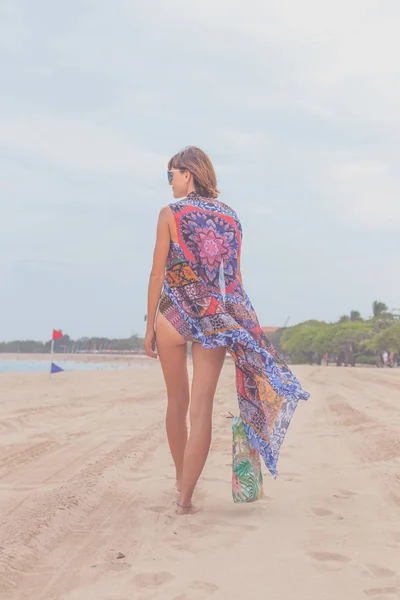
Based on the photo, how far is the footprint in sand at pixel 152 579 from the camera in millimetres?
2213

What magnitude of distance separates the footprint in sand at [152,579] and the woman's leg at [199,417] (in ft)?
3.13

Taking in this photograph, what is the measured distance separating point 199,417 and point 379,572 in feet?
4.15

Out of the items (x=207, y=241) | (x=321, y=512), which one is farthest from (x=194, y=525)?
(x=207, y=241)

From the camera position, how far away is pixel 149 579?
227cm

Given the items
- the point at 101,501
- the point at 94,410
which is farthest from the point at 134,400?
the point at 101,501

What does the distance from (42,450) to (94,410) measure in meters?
3.61

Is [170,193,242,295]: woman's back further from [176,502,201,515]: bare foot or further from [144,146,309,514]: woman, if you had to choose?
[176,502,201,515]: bare foot

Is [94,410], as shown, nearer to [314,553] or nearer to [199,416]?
[199,416]

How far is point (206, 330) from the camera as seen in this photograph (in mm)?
3285

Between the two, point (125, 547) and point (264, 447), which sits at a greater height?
point (264, 447)

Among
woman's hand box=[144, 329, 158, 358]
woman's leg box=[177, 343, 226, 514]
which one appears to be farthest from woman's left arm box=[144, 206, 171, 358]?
woman's leg box=[177, 343, 226, 514]

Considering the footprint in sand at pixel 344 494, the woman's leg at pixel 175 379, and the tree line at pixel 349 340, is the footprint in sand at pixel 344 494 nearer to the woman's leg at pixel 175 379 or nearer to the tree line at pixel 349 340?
the woman's leg at pixel 175 379

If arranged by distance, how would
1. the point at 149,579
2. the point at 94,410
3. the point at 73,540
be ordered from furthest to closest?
the point at 94,410 → the point at 73,540 → the point at 149,579

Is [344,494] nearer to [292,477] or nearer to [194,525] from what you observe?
[292,477]
